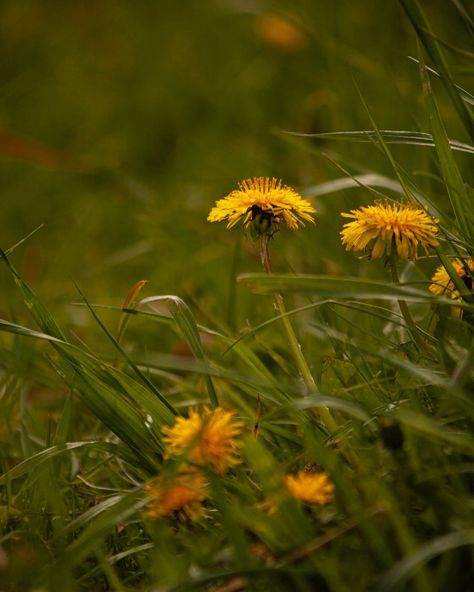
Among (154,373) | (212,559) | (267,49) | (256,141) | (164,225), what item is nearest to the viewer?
(212,559)

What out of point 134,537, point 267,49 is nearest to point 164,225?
point 134,537

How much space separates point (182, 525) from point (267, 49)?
2.86 m

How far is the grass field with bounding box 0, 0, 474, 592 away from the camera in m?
0.79

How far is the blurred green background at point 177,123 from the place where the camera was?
1964 millimetres

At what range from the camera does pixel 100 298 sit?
2.00 m

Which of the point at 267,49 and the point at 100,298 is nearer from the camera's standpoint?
the point at 100,298

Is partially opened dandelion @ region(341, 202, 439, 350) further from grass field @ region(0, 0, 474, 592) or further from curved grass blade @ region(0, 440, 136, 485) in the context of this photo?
curved grass blade @ region(0, 440, 136, 485)

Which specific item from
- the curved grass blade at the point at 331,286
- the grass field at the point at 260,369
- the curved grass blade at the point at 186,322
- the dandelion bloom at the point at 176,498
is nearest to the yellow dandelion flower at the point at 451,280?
the grass field at the point at 260,369

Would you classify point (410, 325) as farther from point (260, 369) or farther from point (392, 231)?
point (260, 369)

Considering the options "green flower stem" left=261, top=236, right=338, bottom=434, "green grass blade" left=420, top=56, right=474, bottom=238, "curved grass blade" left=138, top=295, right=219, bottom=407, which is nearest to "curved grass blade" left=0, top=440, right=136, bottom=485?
"curved grass blade" left=138, top=295, right=219, bottom=407

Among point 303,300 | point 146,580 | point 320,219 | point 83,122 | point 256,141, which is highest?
point 83,122

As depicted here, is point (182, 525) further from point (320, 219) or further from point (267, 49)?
point (267, 49)

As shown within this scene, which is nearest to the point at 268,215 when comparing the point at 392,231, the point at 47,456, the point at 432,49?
the point at 392,231

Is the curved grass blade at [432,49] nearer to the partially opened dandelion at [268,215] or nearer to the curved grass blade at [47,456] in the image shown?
the partially opened dandelion at [268,215]
